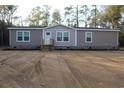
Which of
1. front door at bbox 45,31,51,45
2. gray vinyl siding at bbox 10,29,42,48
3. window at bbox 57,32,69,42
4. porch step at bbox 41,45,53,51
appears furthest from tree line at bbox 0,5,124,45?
porch step at bbox 41,45,53,51

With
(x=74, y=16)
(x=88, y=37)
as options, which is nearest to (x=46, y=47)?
(x=88, y=37)

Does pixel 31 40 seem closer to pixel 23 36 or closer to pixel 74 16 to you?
pixel 23 36

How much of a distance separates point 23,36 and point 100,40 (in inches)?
309

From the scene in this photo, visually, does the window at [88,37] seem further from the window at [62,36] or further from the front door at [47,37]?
the front door at [47,37]

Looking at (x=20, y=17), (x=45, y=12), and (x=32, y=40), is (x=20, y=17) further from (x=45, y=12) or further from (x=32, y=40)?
(x=32, y=40)

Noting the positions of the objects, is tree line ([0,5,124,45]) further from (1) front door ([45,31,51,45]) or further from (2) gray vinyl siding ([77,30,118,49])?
(1) front door ([45,31,51,45])

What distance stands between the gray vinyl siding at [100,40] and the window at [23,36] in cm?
509

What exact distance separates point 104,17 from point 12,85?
3157 cm

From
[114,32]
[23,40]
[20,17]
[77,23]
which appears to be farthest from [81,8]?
[23,40]

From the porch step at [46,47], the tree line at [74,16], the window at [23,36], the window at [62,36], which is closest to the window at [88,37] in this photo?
the window at [62,36]

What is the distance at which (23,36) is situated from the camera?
2406 centimetres

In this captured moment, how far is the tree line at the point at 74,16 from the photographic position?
1362 inches

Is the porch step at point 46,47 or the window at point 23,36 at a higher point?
the window at point 23,36

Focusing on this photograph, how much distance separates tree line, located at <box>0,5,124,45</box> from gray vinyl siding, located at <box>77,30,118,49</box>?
922 centimetres
